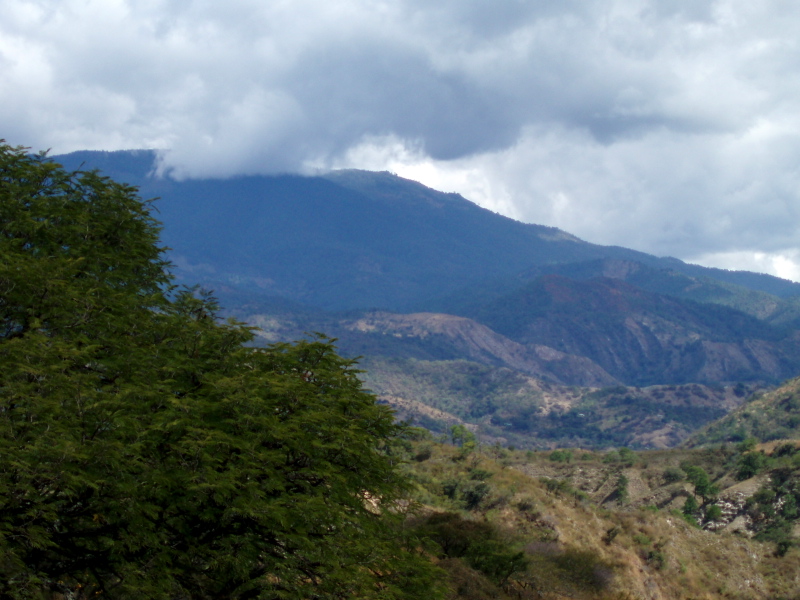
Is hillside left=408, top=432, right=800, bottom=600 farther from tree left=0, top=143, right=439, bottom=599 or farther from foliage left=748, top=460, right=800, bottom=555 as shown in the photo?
tree left=0, top=143, right=439, bottom=599

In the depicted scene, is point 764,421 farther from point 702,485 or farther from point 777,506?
point 777,506

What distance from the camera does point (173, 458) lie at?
12.3 m

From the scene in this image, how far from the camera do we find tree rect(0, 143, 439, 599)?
11078 millimetres

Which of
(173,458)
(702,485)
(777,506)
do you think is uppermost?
(173,458)

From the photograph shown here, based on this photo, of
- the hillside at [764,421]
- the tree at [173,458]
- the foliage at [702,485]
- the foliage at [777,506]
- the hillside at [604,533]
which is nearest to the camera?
the tree at [173,458]

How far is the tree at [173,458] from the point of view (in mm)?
11078

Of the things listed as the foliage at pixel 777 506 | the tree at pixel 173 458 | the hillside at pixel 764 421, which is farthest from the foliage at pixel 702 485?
the hillside at pixel 764 421

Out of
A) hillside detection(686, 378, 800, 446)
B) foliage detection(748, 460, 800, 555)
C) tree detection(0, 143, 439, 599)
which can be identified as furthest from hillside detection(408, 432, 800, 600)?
hillside detection(686, 378, 800, 446)

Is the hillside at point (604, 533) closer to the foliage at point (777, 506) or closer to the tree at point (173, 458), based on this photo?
the foliage at point (777, 506)

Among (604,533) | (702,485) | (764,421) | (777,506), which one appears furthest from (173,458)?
(764,421)

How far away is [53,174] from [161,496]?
13.7 m

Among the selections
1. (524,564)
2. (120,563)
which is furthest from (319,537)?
(524,564)

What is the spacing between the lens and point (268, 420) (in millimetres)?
13148

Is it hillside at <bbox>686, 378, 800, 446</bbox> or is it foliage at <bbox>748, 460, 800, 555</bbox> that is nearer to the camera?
foliage at <bbox>748, 460, 800, 555</bbox>
